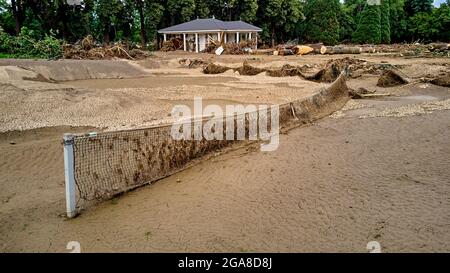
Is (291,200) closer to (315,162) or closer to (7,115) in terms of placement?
(315,162)

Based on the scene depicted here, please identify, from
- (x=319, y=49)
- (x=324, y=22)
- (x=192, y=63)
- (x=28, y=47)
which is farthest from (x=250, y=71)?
(x=324, y=22)

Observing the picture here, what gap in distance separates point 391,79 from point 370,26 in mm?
35833

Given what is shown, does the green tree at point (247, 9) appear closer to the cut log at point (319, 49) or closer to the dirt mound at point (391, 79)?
the cut log at point (319, 49)

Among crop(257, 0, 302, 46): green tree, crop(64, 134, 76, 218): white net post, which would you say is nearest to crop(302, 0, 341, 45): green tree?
crop(257, 0, 302, 46): green tree

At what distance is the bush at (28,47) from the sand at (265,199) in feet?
68.5

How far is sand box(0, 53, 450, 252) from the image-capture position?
4293 millimetres

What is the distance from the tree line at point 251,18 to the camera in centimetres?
4112

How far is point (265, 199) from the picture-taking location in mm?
5441

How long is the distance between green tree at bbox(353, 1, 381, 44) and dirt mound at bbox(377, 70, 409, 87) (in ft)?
116

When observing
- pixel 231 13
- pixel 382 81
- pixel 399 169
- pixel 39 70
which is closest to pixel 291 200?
pixel 399 169

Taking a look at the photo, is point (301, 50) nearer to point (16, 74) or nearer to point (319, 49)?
point (319, 49)

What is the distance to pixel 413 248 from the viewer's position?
Answer: 157 inches

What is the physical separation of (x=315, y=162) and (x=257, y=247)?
326cm

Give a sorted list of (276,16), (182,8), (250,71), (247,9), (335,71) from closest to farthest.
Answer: (335,71)
(250,71)
(182,8)
(247,9)
(276,16)
